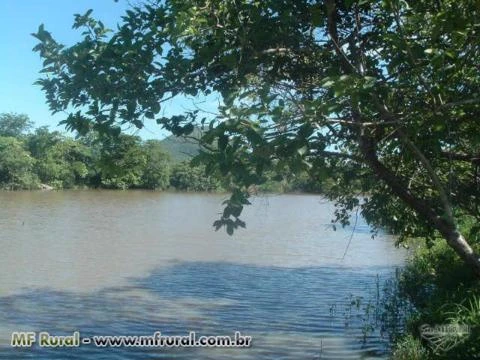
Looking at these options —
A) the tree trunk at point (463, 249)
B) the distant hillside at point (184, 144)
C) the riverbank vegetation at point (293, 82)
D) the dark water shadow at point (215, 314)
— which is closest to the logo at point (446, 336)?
the riverbank vegetation at point (293, 82)

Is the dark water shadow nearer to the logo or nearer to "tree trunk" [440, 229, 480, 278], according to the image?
the logo

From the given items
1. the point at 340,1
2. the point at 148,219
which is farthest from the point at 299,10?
the point at 148,219

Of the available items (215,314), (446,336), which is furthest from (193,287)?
(446,336)

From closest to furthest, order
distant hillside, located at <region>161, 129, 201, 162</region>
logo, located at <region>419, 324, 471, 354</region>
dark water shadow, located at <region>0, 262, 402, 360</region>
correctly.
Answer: distant hillside, located at <region>161, 129, 201, 162</region>, logo, located at <region>419, 324, 471, 354</region>, dark water shadow, located at <region>0, 262, 402, 360</region>

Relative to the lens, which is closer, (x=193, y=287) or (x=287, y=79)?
(x=287, y=79)

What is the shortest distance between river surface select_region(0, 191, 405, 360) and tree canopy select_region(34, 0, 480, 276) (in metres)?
1.79

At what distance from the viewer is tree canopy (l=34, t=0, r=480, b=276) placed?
13.4ft

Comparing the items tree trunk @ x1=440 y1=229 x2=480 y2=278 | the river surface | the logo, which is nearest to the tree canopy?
tree trunk @ x1=440 y1=229 x2=480 y2=278

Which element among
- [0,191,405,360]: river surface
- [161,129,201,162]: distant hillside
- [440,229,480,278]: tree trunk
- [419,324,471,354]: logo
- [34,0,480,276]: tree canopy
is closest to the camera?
[34,0,480,276]: tree canopy

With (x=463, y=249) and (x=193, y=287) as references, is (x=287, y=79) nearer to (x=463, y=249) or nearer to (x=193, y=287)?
(x=463, y=249)

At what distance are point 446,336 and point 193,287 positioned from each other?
9507mm

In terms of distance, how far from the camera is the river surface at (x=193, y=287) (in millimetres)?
9992

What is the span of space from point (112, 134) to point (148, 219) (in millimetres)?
30567

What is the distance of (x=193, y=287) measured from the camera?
15086 mm
